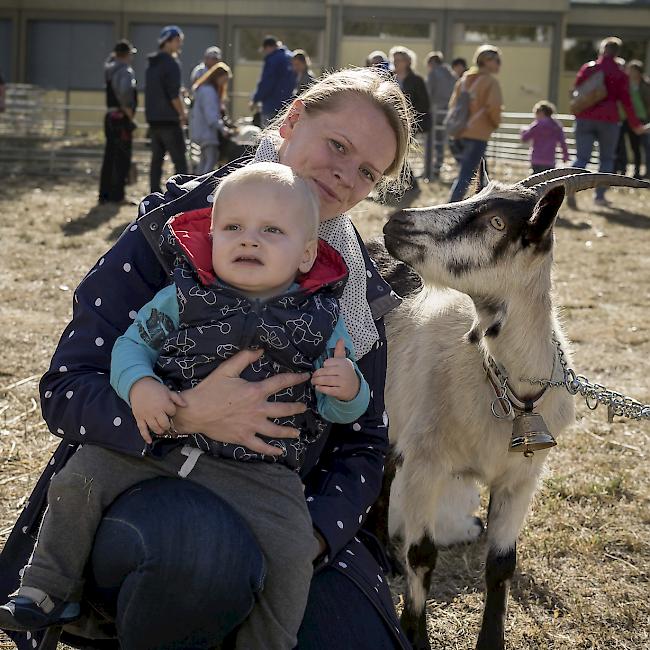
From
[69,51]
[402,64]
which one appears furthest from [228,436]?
[69,51]

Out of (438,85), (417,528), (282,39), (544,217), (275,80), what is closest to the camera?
(544,217)

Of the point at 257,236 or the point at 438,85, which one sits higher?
the point at 438,85

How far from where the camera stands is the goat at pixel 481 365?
3061mm

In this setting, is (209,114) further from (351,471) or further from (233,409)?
(233,409)

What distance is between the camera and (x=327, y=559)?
2.13 meters

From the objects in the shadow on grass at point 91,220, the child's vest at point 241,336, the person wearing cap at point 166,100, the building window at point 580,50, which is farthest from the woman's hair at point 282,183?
the building window at point 580,50

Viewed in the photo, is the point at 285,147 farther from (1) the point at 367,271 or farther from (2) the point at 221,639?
(2) the point at 221,639

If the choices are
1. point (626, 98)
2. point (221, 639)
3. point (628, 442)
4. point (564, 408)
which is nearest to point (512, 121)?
point (626, 98)

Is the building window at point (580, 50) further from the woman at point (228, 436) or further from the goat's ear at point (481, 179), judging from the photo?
the woman at point (228, 436)

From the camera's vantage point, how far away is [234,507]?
6.37 feet

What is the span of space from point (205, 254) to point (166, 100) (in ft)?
30.8

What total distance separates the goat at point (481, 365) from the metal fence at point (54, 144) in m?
11.5

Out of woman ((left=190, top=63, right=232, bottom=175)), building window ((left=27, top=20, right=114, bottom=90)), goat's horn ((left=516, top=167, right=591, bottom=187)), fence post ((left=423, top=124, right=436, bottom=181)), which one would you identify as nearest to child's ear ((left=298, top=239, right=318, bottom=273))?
goat's horn ((left=516, top=167, right=591, bottom=187))

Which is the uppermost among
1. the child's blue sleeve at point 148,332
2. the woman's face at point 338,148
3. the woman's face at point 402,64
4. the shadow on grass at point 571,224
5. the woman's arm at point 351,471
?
the woman's face at point 402,64
